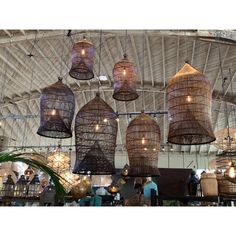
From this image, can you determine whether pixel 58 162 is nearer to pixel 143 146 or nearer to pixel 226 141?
pixel 226 141

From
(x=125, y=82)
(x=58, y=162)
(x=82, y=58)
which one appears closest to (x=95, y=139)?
(x=125, y=82)

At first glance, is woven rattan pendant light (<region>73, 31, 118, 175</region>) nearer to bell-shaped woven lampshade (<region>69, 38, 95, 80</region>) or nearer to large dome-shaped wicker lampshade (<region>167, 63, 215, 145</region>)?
large dome-shaped wicker lampshade (<region>167, 63, 215, 145</region>)

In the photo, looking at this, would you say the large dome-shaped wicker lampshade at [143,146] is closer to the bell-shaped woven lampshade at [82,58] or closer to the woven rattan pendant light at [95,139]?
the woven rattan pendant light at [95,139]

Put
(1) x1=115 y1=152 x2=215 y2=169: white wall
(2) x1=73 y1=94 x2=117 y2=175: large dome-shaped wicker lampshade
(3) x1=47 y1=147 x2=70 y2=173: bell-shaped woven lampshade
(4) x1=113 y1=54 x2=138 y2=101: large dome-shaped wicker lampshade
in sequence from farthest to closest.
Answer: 1. (1) x1=115 y1=152 x2=215 y2=169: white wall
2. (3) x1=47 y1=147 x2=70 y2=173: bell-shaped woven lampshade
3. (4) x1=113 y1=54 x2=138 y2=101: large dome-shaped wicker lampshade
4. (2) x1=73 y1=94 x2=117 y2=175: large dome-shaped wicker lampshade

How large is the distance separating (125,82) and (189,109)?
4.35 feet

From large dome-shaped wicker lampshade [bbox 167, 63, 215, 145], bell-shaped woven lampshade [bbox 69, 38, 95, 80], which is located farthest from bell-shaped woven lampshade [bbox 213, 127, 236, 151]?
large dome-shaped wicker lampshade [bbox 167, 63, 215, 145]

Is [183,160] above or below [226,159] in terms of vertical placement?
above

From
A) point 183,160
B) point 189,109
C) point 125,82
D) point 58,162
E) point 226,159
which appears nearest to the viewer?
point 189,109

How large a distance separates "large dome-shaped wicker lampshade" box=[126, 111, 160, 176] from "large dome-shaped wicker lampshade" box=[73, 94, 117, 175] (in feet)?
1.01

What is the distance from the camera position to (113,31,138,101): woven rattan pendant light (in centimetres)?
399

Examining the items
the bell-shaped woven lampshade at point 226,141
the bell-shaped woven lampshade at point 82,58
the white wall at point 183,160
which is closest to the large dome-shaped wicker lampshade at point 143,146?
the bell-shaped woven lampshade at point 82,58

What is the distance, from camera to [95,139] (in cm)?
319

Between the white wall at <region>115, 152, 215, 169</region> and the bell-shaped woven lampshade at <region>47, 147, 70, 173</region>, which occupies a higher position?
the white wall at <region>115, 152, 215, 169</region>
